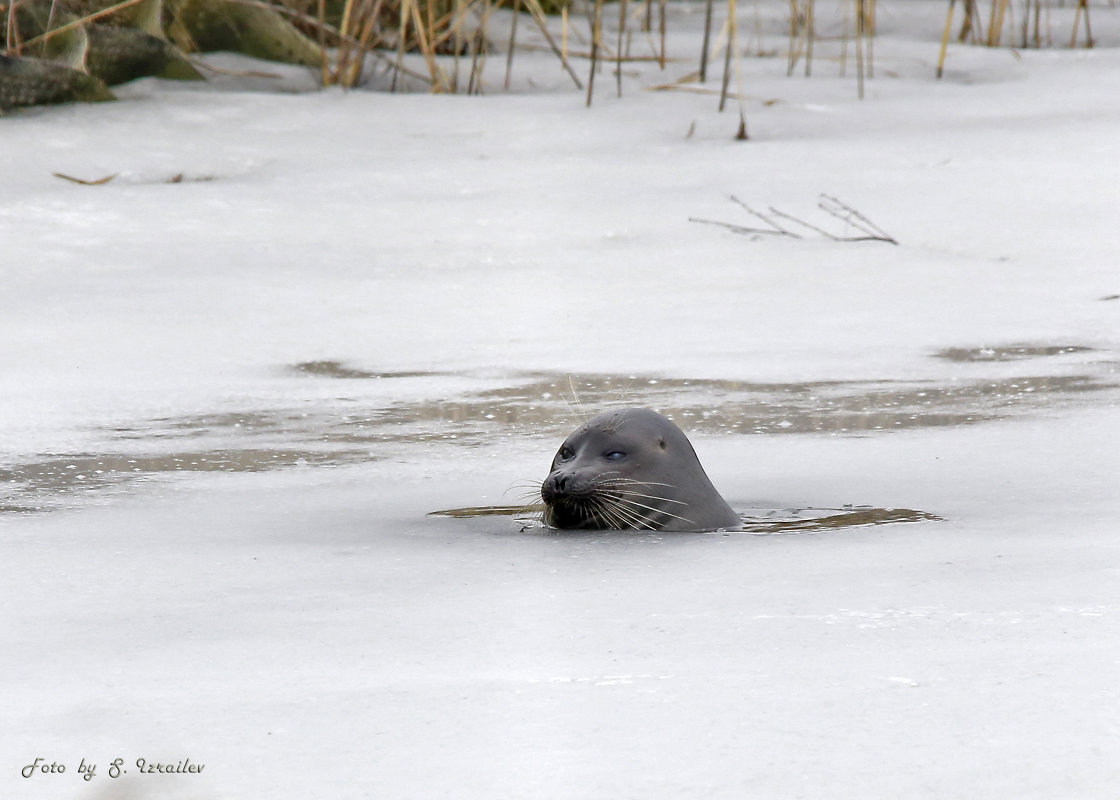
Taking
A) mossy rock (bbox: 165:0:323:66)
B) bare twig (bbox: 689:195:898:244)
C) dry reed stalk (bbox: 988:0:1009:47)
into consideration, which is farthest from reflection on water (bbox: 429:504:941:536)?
dry reed stalk (bbox: 988:0:1009:47)

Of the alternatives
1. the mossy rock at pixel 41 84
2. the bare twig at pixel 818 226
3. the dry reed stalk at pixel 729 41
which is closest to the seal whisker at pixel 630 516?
the bare twig at pixel 818 226

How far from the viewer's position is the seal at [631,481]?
3135 mm

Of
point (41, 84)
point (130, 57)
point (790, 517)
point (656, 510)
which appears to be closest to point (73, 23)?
point (41, 84)

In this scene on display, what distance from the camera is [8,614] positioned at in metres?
2.25

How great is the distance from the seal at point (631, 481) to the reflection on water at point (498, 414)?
0.32 meters

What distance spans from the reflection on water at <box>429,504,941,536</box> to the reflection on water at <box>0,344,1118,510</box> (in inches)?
17.8

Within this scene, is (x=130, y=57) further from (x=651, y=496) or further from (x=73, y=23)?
(x=651, y=496)

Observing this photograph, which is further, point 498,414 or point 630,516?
point 498,414

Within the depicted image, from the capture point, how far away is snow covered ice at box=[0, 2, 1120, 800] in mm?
1696

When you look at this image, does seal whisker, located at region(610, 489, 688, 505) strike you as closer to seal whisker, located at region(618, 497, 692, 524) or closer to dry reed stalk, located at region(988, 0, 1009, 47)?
seal whisker, located at region(618, 497, 692, 524)

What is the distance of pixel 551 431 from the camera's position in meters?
3.79

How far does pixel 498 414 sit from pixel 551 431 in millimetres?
217

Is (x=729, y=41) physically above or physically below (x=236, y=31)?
above

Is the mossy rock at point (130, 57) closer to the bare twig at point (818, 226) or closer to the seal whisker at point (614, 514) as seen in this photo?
the bare twig at point (818, 226)
